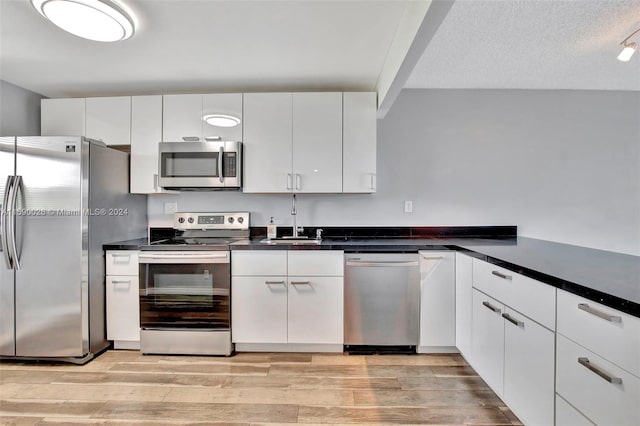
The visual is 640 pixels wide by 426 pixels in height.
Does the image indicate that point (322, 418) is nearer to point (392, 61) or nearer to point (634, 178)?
point (392, 61)

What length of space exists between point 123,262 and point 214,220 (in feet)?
2.58

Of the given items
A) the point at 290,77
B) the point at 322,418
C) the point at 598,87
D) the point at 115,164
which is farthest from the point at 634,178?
the point at 115,164

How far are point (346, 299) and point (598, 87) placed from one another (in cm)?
297

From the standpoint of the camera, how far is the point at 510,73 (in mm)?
2557

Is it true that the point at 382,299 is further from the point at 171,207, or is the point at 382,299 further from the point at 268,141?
the point at 171,207

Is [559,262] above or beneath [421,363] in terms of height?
above

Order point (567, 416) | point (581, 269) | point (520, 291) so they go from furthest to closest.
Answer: point (520, 291)
point (581, 269)
point (567, 416)

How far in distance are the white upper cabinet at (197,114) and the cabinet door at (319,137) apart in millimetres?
512

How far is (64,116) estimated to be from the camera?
269cm

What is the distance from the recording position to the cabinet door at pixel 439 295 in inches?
91.5

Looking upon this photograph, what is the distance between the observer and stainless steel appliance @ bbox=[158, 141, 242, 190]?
2.55 meters

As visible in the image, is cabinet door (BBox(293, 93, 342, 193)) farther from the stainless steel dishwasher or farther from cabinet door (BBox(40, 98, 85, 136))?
cabinet door (BBox(40, 98, 85, 136))

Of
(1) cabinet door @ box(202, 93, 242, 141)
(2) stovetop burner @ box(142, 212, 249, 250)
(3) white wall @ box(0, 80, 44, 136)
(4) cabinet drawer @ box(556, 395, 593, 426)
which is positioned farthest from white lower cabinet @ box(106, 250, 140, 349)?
(4) cabinet drawer @ box(556, 395, 593, 426)

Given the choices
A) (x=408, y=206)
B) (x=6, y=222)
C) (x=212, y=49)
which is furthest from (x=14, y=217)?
(x=408, y=206)
